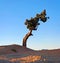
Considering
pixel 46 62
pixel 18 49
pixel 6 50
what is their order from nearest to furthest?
1. pixel 46 62
2. pixel 6 50
3. pixel 18 49

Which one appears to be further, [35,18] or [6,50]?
[35,18]

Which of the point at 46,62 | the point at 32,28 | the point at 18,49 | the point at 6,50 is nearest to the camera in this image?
the point at 46,62

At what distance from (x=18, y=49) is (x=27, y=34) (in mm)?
5621

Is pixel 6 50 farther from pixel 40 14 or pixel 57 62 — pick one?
pixel 57 62

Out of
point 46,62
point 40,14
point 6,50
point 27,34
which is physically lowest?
point 46,62

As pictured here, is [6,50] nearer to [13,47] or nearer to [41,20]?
[13,47]

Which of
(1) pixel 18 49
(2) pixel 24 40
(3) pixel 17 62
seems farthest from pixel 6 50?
(3) pixel 17 62

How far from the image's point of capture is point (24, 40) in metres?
45.6

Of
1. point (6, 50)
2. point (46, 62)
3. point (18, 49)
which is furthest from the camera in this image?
point (18, 49)

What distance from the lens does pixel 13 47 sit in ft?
133

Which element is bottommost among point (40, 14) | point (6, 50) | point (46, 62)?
point (46, 62)

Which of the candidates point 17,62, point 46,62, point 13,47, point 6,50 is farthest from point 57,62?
point 13,47

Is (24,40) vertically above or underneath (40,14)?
underneath

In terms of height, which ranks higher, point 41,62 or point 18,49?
point 18,49
